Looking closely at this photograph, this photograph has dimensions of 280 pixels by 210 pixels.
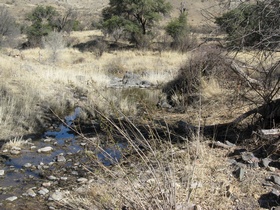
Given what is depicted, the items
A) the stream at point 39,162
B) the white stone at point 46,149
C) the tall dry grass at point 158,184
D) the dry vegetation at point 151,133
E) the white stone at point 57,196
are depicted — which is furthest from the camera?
the white stone at point 46,149

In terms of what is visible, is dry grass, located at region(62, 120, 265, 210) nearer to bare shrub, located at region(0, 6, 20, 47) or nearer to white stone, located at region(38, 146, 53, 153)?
white stone, located at region(38, 146, 53, 153)

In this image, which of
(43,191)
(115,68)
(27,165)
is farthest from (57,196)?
(115,68)

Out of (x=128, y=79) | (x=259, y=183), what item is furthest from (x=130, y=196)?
(x=128, y=79)

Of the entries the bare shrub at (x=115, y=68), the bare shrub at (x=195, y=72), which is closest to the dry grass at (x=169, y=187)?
the bare shrub at (x=195, y=72)

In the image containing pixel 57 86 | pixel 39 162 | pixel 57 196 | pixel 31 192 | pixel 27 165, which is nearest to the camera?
pixel 57 196

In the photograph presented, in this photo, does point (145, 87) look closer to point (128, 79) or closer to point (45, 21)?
point (128, 79)

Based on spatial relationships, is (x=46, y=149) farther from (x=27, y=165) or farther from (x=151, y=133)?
(x=151, y=133)

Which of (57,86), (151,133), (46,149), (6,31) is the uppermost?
(151,133)

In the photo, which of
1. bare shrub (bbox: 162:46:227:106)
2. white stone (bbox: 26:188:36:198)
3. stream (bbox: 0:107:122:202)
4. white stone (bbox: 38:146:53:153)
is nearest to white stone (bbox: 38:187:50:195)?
white stone (bbox: 26:188:36:198)

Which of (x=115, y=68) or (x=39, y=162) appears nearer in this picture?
(x=39, y=162)

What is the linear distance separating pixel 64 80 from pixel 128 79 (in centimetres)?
395

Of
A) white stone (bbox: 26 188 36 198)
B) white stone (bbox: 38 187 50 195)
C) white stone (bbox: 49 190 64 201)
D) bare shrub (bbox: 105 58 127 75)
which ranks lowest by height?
bare shrub (bbox: 105 58 127 75)

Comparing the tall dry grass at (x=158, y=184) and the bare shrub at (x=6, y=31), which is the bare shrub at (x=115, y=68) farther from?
the tall dry grass at (x=158, y=184)

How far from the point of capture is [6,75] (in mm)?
15797
